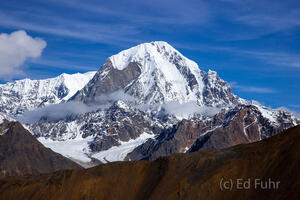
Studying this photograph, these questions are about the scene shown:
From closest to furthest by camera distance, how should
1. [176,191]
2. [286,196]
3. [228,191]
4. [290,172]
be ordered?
[286,196], [290,172], [228,191], [176,191]

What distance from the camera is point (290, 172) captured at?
12575cm

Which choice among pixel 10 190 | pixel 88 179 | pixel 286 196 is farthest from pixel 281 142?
pixel 10 190

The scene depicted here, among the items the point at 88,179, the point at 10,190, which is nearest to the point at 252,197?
the point at 88,179

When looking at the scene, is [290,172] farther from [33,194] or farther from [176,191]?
[33,194]

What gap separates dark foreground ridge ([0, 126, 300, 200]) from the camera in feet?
431

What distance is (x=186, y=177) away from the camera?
14838 centimetres

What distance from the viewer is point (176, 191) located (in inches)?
5738

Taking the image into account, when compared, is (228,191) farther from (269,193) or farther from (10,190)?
(10,190)

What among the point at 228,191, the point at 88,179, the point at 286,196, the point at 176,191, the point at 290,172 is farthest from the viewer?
the point at 88,179

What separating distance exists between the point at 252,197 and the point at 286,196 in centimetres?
1194

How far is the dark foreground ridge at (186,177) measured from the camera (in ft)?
431

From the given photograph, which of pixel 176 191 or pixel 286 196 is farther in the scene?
pixel 176 191

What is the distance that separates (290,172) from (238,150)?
28019 millimetres

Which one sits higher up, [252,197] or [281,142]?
[281,142]
